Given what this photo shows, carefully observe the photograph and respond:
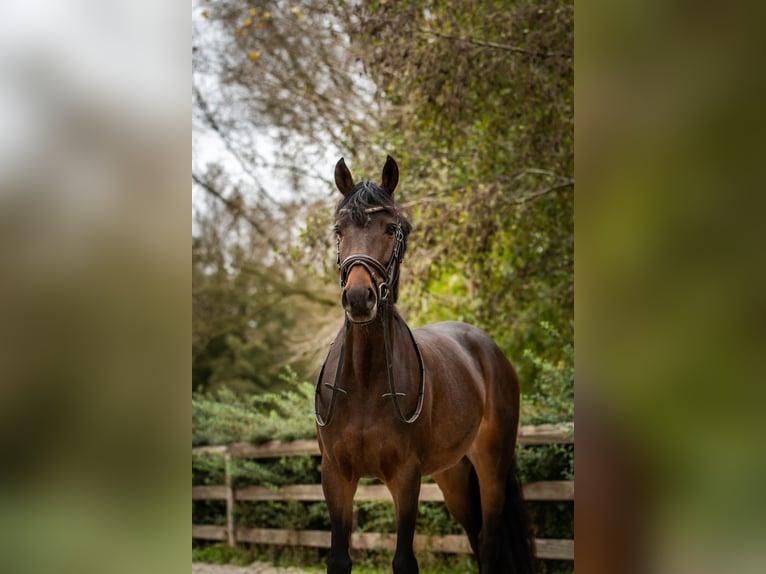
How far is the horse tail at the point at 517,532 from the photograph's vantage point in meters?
4.97

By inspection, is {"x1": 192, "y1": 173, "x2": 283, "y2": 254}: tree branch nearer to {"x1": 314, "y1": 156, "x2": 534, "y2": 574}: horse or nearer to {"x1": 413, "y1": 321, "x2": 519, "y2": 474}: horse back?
{"x1": 413, "y1": 321, "x2": 519, "y2": 474}: horse back

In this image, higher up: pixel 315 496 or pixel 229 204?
pixel 229 204

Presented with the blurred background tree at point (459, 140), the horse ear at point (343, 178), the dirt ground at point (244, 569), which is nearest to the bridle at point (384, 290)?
the horse ear at point (343, 178)

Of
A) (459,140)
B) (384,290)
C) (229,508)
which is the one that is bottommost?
(229,508)

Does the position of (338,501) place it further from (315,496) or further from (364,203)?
(315,496)

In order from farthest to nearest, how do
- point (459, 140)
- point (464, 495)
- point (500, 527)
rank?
point (459, 140) < point (464, 495) < point (500, 527)

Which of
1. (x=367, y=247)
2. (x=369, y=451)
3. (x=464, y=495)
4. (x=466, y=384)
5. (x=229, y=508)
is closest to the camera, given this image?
(x=367, y=247)

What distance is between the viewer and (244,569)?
7.85 meters

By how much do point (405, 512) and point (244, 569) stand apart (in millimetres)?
4814

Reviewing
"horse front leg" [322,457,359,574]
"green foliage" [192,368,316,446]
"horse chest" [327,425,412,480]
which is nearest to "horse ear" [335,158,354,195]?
"horse chest" [327,425,412,480]

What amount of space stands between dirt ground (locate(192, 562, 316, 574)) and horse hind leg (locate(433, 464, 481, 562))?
2.83 meters

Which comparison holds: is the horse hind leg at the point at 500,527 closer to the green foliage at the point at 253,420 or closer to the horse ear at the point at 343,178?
the horse ear at the point at 343,178

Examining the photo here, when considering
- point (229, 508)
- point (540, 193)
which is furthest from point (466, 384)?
point (229, 508)
